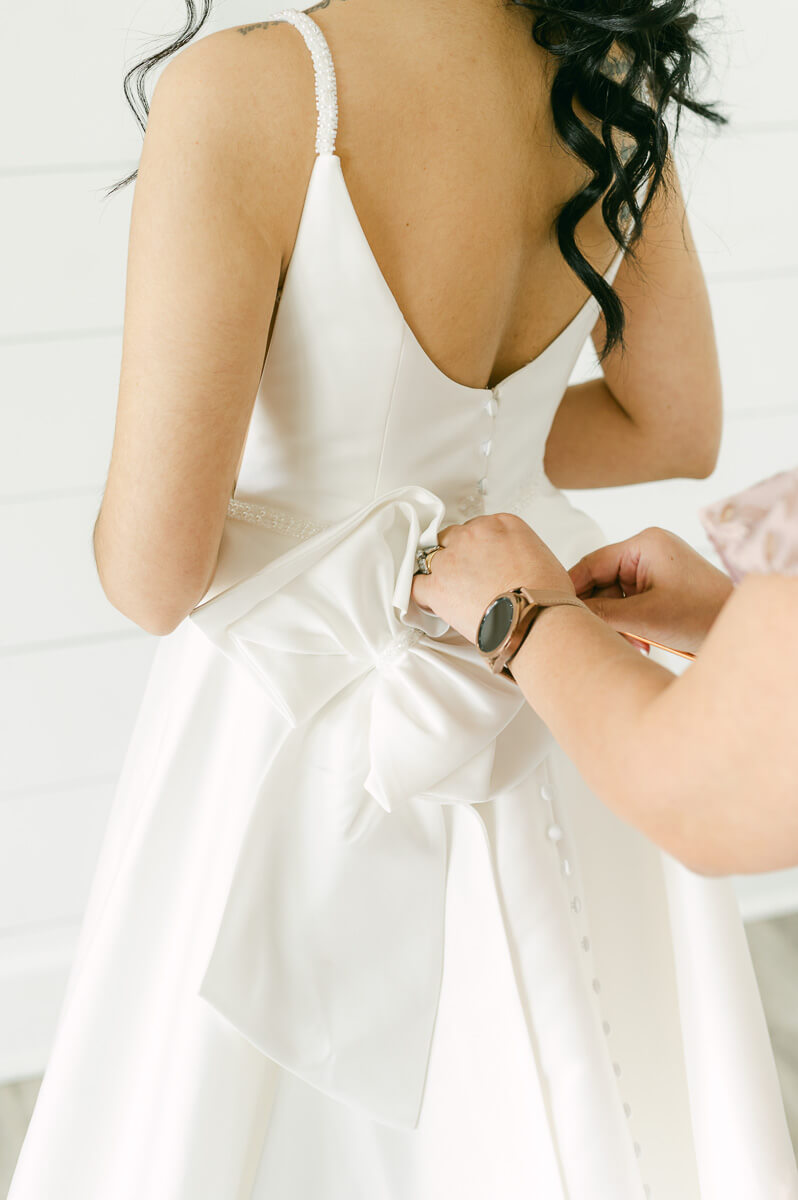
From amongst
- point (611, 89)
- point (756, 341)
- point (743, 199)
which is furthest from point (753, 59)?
point (611, 89)

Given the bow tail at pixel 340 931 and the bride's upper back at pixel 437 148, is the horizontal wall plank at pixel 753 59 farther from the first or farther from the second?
the bow tail at pixel 340 931

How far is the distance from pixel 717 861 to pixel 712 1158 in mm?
628

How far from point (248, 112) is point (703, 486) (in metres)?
1.42

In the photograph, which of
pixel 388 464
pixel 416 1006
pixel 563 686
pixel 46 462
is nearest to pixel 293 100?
pixel 388 464

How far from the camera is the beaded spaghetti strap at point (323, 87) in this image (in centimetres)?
68

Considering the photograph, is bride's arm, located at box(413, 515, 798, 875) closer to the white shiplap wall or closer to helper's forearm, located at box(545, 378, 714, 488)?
helper's forearm, located at box(545, 378, 714, 488)

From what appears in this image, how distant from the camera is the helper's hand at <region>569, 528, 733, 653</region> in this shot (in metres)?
0.83

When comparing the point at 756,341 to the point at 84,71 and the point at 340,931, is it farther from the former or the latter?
the point at 340,931

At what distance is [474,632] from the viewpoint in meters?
0.74

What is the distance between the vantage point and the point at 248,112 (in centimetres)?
67

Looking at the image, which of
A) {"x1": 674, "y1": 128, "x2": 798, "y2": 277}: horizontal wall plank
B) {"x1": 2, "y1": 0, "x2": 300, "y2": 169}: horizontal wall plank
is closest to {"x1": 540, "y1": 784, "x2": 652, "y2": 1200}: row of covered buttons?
{"x1": 2, "y1": 0, "x2": 300, "y2": 169}: horizontal wall plank

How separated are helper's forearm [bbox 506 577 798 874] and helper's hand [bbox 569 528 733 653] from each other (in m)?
0.21

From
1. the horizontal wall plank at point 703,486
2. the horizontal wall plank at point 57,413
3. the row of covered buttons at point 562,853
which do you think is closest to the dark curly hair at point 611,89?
the row of covered buttons at point 562,853

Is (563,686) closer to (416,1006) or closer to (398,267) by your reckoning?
(398,267)
